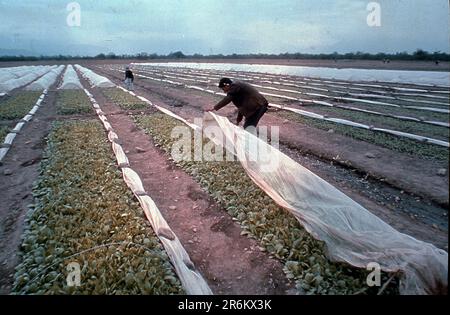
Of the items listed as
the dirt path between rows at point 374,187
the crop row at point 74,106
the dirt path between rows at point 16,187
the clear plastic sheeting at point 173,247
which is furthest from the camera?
the crop row at point 74,106

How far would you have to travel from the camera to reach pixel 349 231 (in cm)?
463

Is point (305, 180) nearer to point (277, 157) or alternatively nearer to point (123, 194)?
point (277, 157)

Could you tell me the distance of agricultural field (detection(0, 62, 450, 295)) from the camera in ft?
14.5

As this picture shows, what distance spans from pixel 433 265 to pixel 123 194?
5.53m

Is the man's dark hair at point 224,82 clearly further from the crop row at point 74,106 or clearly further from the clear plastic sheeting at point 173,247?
the crop row at point 74,106

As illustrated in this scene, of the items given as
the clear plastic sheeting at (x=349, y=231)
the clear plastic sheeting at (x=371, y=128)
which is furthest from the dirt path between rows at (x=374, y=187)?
the clear plastic sheeting at (x=371, y=128)

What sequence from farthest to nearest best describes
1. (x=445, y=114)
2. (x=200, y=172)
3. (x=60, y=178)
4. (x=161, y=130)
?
(x=445, y=114)
(x=161, y=130)
(x=200, y=172)
(x=60, y=178)

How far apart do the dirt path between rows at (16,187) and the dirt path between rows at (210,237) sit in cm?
254

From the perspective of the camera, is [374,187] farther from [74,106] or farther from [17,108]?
[17,108]

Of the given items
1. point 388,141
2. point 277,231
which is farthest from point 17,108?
point 388,141

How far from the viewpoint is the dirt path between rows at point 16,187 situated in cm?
500

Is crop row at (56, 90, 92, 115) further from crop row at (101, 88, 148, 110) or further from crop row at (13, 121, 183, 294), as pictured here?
crop row at (13, 121, 183, 294)
